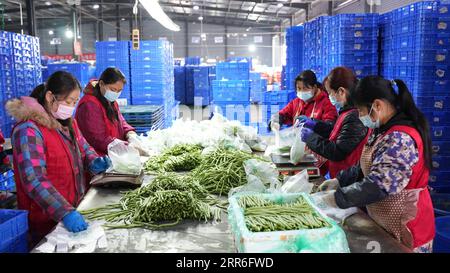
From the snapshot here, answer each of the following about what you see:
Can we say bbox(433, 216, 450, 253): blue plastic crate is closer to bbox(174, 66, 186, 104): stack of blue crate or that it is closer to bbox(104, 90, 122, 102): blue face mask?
bbox(104, 90, 122, 102): blue face mask

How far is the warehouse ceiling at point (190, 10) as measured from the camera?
763 inches

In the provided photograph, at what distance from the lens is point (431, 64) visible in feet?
16.4

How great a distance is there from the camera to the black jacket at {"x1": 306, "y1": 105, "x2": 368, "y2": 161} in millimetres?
2969

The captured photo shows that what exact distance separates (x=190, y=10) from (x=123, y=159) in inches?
926

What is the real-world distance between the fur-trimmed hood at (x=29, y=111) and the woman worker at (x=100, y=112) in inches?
45.8

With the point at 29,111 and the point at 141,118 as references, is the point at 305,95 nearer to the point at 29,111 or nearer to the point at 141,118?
the point at 29,111

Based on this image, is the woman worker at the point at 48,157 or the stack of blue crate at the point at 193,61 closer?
the woman worker at the point at 48,157

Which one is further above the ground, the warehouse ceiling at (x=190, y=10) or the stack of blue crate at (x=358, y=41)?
the warehouse ceiling at (x=190, y=10)

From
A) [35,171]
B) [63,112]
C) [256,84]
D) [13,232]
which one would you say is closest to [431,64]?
[63,112]

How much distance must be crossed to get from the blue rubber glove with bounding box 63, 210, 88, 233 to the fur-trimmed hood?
0.60m

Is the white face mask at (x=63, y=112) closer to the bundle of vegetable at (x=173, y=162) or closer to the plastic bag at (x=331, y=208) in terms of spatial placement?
the bundle of vegetable at (x=173, y=162)

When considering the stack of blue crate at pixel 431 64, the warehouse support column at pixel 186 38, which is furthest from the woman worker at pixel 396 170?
the warehouse support column at pixel 186 38

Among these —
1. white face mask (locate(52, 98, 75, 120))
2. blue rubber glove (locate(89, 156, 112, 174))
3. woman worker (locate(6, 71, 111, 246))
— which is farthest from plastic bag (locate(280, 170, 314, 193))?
white face mask (locate(52, 98, 75, 120))
